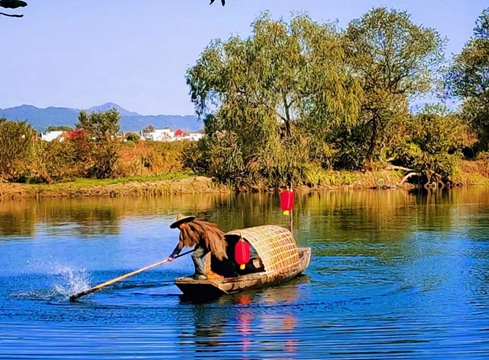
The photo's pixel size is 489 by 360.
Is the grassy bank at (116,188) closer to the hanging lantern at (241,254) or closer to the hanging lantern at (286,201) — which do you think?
the hanging lantern at (286,201)

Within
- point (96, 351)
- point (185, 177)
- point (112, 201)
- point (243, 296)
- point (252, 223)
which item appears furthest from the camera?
point (185, 177)

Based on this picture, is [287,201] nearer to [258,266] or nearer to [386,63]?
[258,266]

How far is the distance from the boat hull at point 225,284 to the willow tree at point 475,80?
3276 centimetres

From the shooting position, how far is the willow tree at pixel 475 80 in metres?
42.1

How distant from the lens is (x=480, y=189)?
39.5 meters

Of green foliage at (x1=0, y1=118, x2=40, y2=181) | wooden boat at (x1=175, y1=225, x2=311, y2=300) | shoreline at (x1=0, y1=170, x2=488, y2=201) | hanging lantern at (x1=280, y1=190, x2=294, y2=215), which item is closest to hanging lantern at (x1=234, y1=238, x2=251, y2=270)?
wooden boat at (x1=175, y1=225, x2=311, y2=300)

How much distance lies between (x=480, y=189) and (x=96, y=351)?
3437 cm

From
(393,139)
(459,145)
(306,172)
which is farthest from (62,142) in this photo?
(459,145)

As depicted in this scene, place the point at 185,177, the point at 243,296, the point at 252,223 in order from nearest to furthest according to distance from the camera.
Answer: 1. the point at 243,296
2. the point at 252,223
3. the point at 185,177

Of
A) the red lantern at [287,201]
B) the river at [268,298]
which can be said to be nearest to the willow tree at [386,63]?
the river at [268,298]

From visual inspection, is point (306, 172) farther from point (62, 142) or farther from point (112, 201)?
point (62, 142)

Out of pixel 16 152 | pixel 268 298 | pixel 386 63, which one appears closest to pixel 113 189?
pixel 16 152

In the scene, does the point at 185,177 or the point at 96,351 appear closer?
the point at 96,351

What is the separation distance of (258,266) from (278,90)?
77.1 ft
